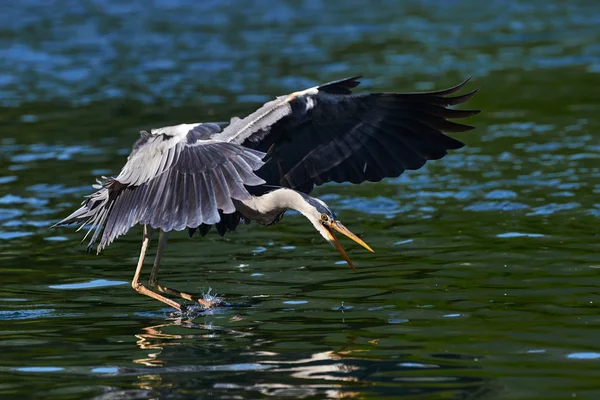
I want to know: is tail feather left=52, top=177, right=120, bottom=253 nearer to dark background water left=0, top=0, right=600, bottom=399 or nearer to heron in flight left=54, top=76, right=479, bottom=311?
heron in flight left=54, top=76, right=479, bottom=311

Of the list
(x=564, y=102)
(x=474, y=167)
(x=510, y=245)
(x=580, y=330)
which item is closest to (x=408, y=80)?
(x=564, y=102)

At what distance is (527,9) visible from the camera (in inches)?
1326

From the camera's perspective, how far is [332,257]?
40.1ft

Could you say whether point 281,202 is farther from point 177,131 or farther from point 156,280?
point 156,280

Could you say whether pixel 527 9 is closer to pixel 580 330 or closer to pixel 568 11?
pixel 568 11

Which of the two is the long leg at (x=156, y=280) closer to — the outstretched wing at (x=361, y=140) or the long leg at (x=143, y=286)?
the long leg at (x=143, y=286)

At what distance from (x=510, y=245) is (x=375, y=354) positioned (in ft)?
13.2

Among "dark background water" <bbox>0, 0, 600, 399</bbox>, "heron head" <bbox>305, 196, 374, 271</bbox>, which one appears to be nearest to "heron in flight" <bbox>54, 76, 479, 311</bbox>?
"heron head" <bbox>305, 196, 374, 271</bbox>

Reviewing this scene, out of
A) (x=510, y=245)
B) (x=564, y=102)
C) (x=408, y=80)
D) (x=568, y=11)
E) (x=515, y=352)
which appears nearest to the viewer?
(x=515, y=352)

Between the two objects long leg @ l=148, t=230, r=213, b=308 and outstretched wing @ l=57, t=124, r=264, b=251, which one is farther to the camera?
long leg @ l=148, t=230, r=213, b=308

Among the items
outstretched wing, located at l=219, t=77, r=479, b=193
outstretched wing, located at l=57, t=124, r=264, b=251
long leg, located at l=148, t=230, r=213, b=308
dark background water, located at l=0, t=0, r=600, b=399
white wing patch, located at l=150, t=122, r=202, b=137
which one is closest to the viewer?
dark background water, located at l=0, t=0, r=600, b=399

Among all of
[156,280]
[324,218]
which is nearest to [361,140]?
[324,218]

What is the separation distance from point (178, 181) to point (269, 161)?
6.70 ft

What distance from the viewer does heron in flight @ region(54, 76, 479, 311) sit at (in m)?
9.30
